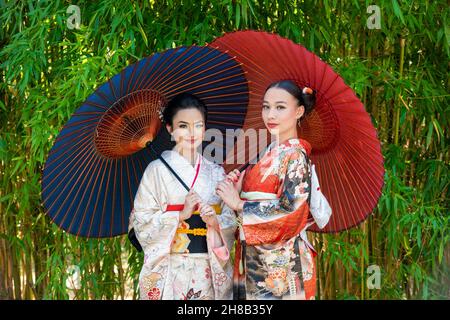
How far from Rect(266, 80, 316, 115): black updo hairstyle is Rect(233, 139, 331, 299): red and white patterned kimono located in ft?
0.48

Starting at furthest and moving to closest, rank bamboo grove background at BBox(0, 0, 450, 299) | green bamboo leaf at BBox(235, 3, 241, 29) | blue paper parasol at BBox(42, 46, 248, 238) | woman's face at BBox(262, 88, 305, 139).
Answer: bamboo grove background at BBox(0, 0, 450, 299), green bamboo leaf at BBox(235, 3, 241, 29), woman's face at BBox(262, 88, 305, 139), blue paper parasol at BBox(42, 46, 248, 238)

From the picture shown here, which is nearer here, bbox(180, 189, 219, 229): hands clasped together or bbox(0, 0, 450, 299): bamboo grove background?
bbox(180, 189, 219, 229): hands clasped together

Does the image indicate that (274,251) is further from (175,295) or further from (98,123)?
(98,123)

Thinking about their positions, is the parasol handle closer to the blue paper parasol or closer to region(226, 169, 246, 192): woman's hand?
the blue paper parasol

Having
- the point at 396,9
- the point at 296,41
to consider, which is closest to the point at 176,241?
the point at 296,41

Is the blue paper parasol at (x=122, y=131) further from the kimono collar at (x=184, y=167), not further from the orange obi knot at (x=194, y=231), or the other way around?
the orange obi knot at (x=194, y=231)

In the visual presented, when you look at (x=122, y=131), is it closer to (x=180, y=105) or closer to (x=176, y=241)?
(x=180, y=105)

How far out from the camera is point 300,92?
9.43ft

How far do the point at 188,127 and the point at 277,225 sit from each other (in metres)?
0.50

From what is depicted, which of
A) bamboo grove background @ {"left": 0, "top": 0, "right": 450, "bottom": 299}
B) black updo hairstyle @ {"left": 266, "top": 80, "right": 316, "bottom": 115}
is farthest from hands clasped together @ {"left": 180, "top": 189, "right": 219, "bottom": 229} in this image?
bamboo grove background @ {"left": 0, "top": 0, "right": 450, "bottom": 299}

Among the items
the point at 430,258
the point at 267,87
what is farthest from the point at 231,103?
the point at 430,258

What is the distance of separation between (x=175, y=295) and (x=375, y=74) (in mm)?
1714

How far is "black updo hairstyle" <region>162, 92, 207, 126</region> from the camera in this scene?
291 centimetres

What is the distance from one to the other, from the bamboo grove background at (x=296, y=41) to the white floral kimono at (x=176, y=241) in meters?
0.76
